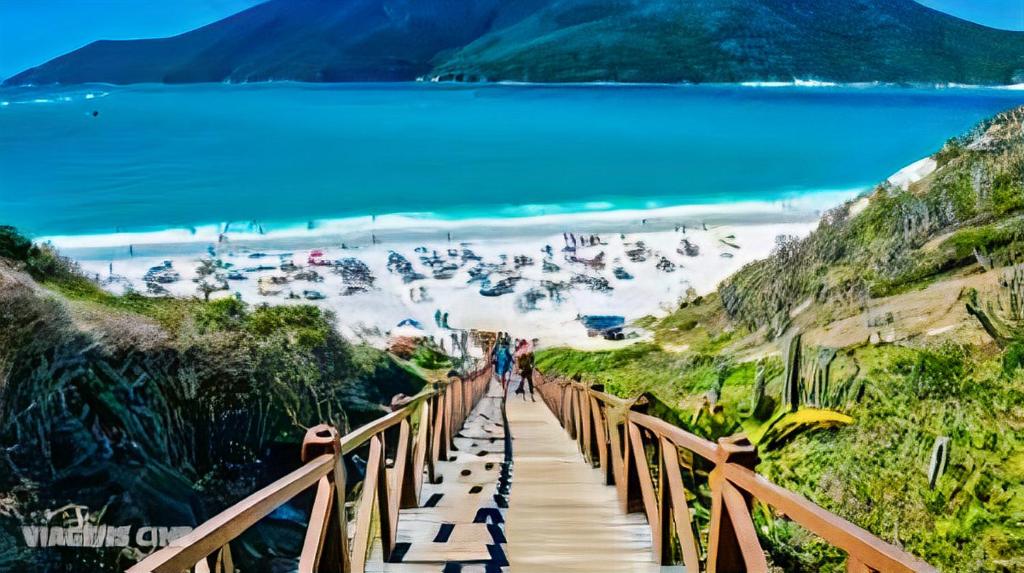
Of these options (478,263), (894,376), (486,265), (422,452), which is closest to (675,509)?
(422,452)

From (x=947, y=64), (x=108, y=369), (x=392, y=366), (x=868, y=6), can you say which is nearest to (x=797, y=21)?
(x=868, y=6)

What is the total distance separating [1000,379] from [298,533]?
736cm

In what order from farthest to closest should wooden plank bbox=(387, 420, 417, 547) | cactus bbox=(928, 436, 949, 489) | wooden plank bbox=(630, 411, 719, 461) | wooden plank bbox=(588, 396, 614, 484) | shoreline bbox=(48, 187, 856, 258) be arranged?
1. shoreline bbox=(48, 187, 856, 258)
2. cactus bbox=(928, 436, 949, 489)
3. wooden plank bbox=(588, 396, 614, 484)
4. wooden plank bbox=(387, 420, 417, 547)
5. wooden plank bbox=(630, 411, 719, 461)

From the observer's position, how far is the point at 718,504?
266cm

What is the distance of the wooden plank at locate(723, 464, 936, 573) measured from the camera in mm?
1729

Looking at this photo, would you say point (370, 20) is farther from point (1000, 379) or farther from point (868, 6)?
point (1000, 379)

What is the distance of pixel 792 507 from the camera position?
2184mm

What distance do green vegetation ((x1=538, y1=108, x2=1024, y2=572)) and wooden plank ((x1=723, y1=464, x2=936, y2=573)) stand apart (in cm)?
99

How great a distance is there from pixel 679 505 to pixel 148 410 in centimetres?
1003

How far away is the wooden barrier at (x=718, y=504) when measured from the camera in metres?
1.88

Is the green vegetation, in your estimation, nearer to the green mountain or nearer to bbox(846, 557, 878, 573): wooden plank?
bbox(846, 557, 878, 573): wooden plank

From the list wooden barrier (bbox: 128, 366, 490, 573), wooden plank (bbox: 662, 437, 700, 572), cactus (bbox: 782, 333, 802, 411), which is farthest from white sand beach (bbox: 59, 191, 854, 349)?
wooden plank (bbox: 662, 437, 700, 572)

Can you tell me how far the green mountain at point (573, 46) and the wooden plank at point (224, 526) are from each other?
72003 millimetres

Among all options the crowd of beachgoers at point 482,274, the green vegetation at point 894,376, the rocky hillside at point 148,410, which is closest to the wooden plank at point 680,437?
the green vegetation at point 894,376
